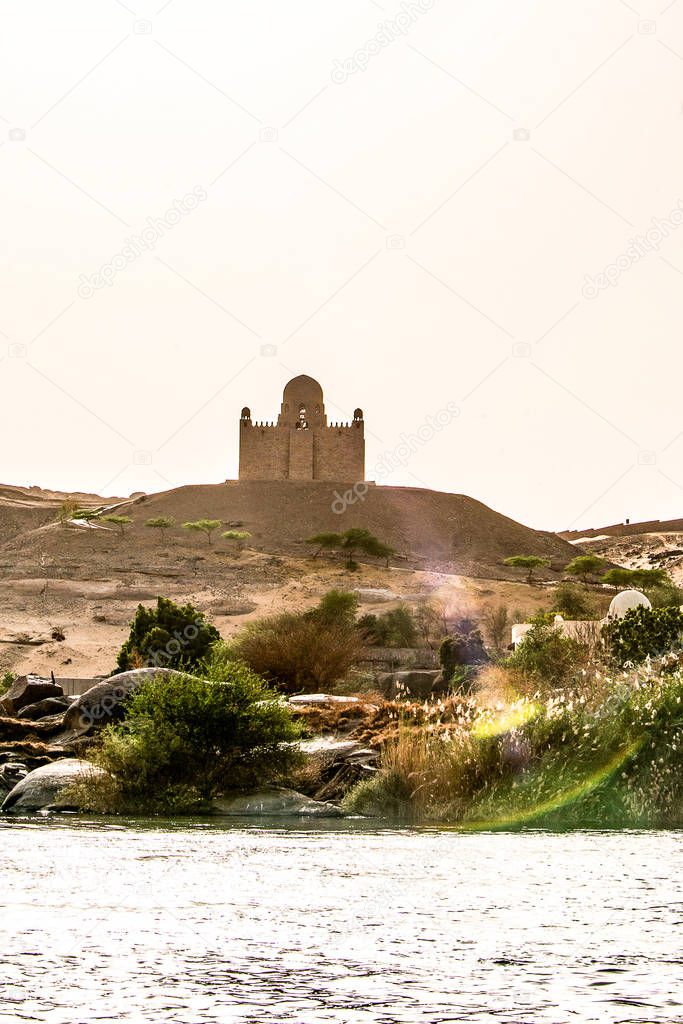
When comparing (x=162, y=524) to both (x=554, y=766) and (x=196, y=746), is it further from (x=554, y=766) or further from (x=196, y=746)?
(x=554, y=766)

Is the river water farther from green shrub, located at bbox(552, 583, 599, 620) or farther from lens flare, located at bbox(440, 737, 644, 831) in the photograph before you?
green shrub, located at bbox(552, 583, 599, 620)

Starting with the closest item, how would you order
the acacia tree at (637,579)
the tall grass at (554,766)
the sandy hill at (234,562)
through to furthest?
the tall grass at (554,766), the sandy hill at (234,562), the acacia tree at (637,579)

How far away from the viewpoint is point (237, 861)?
32.1 ft

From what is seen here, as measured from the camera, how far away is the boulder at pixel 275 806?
15.1m

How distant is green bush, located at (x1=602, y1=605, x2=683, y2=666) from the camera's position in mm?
25453

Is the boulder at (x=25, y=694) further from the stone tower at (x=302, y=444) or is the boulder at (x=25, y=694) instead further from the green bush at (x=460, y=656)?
the stone tower at (x=302, y=444)

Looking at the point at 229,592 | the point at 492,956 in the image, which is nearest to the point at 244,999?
the point at 492,956

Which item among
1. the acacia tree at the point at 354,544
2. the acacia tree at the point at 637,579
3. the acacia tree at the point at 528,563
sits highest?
the acacia tree at the point at 354,544

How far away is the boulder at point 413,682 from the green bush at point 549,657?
226 cm

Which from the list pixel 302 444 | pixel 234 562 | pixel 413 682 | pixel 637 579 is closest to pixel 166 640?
pixel 413 682

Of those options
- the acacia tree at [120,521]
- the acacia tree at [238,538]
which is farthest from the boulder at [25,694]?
the acacia tree at [120,521]

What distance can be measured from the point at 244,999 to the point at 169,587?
2414 inches

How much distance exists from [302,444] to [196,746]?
82624 millimetres

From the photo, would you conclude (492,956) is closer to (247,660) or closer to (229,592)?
(247,660)
